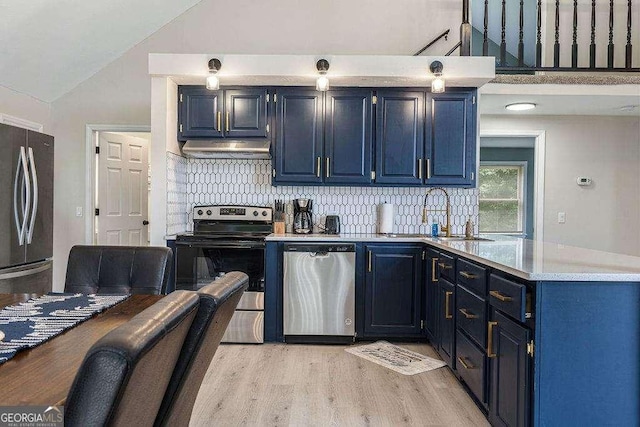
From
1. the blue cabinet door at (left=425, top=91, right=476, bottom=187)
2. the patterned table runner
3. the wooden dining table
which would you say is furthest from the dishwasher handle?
the wooden dining table

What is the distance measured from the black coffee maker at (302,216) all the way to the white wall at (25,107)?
8.89 feet

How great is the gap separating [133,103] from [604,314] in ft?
14.9

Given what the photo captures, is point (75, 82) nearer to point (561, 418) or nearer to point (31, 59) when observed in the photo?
point (31, 59)

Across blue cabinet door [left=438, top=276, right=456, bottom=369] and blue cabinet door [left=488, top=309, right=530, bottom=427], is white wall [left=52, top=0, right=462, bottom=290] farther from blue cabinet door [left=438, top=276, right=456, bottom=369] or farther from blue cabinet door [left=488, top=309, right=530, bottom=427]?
blue cabinet door [left=488, top=309, right=530, bottom=427]

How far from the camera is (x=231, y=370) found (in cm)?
320

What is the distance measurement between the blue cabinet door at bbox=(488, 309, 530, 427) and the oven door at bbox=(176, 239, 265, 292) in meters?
2.05

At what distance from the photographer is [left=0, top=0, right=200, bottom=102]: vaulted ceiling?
12.2 ft

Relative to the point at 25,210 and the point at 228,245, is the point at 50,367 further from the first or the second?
the point at 25,210

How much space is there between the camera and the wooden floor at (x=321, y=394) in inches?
97.5

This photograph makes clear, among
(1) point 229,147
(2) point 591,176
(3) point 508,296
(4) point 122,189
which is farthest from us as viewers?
(2) point 591,176

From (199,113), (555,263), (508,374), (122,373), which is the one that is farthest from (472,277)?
(199,113)

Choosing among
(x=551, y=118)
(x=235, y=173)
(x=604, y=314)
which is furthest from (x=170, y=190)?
(x=551, y=118)

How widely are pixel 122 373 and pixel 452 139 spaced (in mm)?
3792

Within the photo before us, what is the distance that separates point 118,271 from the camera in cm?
214
